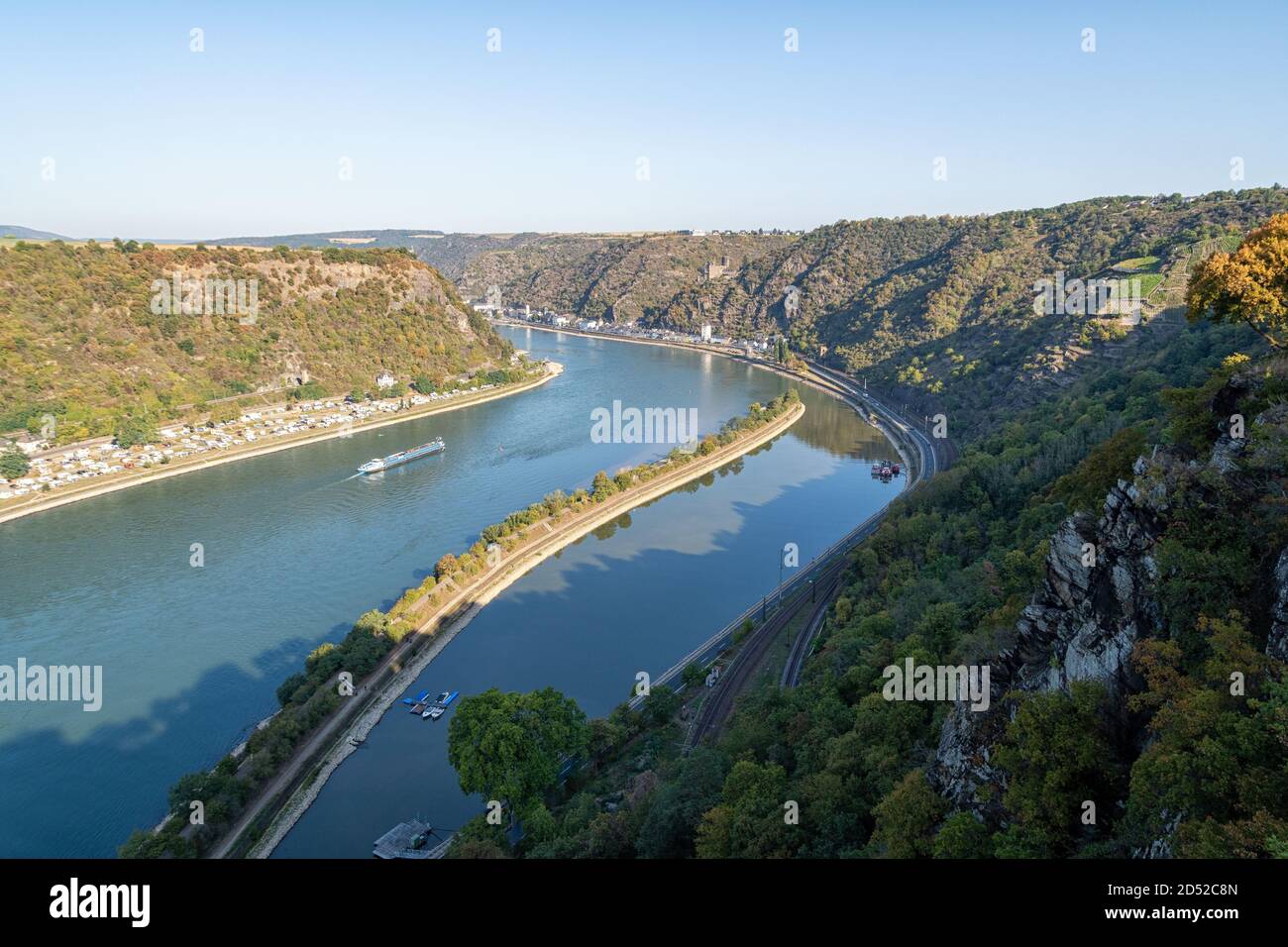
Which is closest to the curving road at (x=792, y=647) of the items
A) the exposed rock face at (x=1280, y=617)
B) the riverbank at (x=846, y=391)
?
the riverbank at (x=846, y=391)

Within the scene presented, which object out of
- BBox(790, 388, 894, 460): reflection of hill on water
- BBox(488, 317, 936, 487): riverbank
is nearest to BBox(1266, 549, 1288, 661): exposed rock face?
BBox(488, 317, 936, 487): riverbank

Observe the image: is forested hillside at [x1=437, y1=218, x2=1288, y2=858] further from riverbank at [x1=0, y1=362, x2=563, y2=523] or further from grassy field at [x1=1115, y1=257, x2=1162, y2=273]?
grassy field at [x1=1115, y1=257, x2=1162, y2=273]

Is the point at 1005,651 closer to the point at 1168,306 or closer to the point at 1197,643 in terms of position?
the point at 1197,643

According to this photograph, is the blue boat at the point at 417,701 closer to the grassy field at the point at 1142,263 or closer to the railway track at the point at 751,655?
the railway track at the point at 751,655

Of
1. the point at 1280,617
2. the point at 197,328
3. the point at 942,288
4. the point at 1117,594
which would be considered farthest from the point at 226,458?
the point at 942,288
